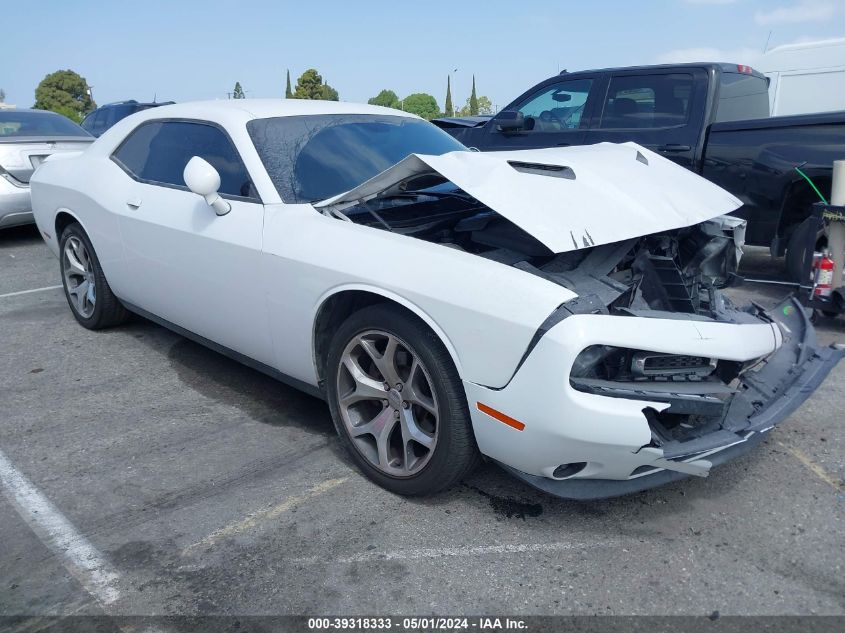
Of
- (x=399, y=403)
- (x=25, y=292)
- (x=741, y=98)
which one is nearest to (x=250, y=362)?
(x=399, y=403)

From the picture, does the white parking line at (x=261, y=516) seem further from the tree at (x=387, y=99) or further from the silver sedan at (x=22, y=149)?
the tree at (x=387, y=99)

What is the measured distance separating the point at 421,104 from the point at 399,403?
4349 centimetres

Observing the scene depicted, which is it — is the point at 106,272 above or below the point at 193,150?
below

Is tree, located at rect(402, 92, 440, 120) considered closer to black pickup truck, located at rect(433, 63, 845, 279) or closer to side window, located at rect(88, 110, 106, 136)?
side window, located at rect(88, 110, 106, 136)

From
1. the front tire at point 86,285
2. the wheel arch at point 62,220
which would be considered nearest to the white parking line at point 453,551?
the front tire at point 86,285

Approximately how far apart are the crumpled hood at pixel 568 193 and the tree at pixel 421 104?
131ft

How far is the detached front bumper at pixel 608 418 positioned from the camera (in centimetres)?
234

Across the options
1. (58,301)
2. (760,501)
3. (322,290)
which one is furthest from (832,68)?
(58,301)

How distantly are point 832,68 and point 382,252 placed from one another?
8.73m

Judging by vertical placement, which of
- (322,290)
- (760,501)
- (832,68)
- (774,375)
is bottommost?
(760,501)

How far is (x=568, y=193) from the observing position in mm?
2906

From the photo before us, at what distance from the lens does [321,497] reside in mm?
2910

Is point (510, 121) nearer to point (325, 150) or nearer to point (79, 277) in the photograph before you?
point (325, 150)

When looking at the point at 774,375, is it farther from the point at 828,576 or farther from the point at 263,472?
the point at 263,472
